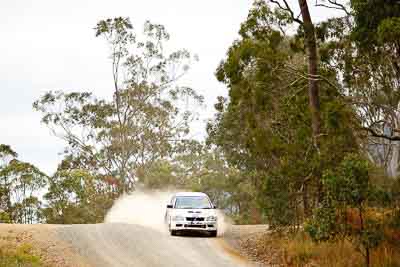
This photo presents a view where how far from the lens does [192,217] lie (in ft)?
72.0

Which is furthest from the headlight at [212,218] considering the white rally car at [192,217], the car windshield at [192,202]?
the car windshield at [192,202]

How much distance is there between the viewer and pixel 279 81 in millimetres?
21609

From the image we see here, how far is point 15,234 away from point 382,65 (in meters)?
13.2

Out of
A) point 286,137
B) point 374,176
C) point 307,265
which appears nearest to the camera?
point 307,265

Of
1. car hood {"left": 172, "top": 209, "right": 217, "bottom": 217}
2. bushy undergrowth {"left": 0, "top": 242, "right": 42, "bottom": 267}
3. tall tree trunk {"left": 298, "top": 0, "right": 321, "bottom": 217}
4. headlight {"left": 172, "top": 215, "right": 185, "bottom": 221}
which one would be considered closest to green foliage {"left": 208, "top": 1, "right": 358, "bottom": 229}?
tall tree trunk {"left": 298, "top": 0, "right": 321, "bottom": 217}

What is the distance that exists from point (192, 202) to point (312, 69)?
21.0 feet

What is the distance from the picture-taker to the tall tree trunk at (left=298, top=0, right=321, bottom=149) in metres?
19.9

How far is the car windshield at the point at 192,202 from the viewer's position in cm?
2252

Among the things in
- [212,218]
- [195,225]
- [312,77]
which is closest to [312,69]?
[312,77]

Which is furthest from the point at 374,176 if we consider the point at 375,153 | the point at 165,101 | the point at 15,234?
the point at 165,101

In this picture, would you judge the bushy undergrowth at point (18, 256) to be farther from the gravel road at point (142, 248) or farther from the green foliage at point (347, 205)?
the green foliage at point (347, 205)

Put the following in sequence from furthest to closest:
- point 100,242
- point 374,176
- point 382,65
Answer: point 382,65, point 100,242, point 374,176

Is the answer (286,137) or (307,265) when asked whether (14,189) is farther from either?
(307,265)

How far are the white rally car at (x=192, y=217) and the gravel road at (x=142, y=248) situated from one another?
1.26 feet
